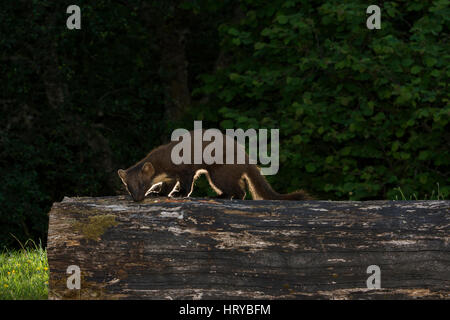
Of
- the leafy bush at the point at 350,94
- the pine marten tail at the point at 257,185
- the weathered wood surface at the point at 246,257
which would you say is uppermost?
the leafy bush at the point at 350,94

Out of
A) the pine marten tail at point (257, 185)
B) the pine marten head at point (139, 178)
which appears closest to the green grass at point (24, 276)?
the pine marten head at point (139, 178)

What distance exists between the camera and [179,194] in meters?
6.20

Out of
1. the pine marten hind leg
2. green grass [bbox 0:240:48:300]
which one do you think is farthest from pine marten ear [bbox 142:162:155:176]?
green grass [bbox 0:240:48:300]

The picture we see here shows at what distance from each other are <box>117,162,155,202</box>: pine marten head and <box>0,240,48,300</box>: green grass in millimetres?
1198

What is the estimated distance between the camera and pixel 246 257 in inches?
181

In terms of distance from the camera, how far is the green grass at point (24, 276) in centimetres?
536

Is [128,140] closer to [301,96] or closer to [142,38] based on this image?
[142,38]

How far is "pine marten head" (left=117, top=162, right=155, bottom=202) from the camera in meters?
5.42

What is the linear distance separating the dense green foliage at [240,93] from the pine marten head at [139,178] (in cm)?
376

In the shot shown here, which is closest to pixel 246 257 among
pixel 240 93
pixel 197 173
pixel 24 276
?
pixel 197 173

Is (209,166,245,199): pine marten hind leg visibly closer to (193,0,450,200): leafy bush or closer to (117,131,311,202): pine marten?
(117,131,311,202): pine marten

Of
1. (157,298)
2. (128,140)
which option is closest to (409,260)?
(157,298)

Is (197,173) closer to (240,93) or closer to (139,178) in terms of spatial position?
(139,178)

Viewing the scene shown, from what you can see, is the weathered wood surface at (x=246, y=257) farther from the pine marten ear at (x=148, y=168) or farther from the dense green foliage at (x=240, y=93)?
the dense green foliage at (x=240, y=93)
